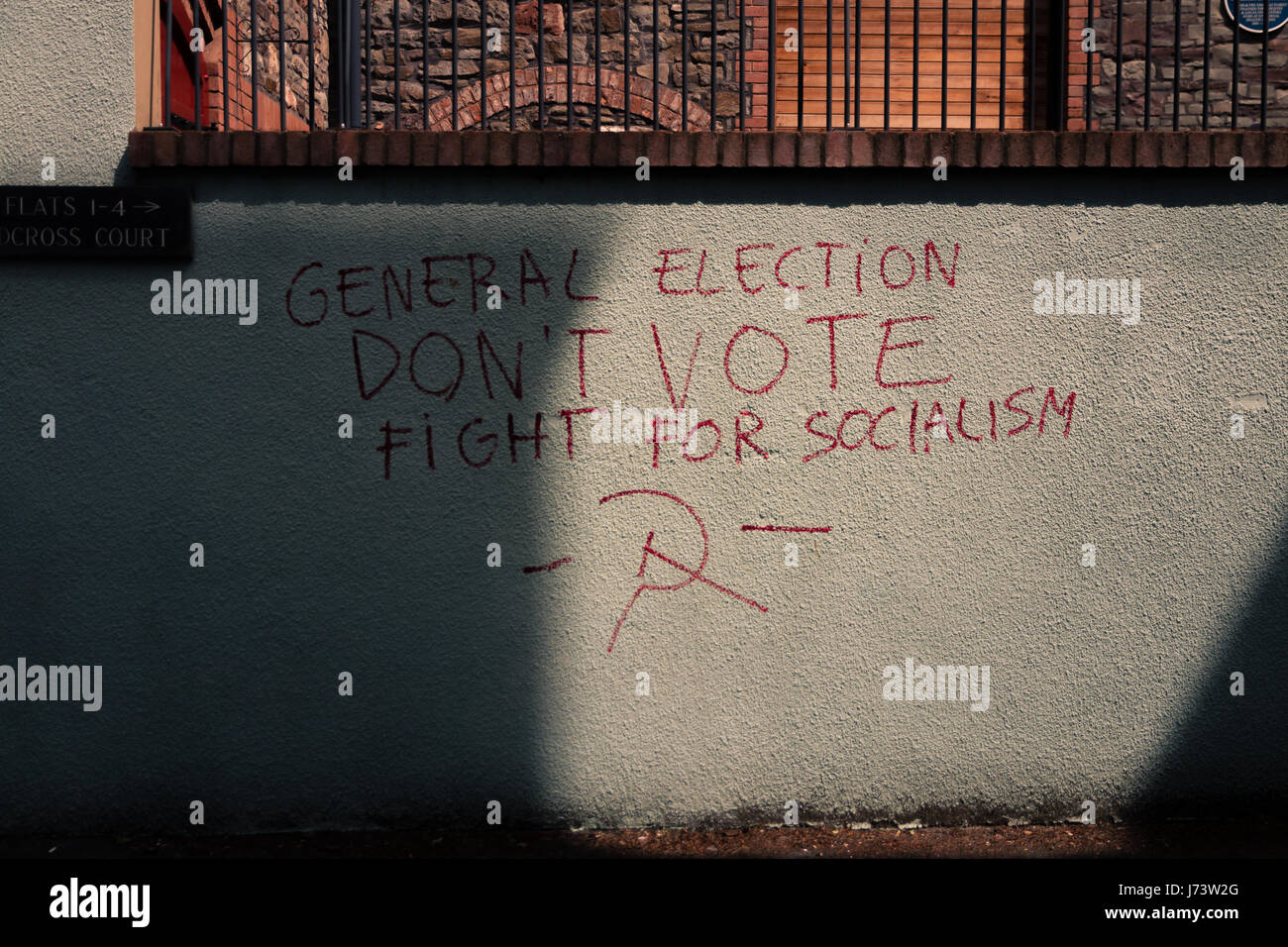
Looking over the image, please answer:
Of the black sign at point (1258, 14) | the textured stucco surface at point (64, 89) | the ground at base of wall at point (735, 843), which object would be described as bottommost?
the ground at base of wall at point (735, 843)

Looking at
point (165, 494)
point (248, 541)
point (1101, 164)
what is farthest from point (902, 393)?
point (165, 494)

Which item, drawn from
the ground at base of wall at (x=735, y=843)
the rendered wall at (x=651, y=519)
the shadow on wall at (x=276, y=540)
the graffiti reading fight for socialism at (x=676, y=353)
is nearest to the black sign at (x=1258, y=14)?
the rendered wall at (x=651, y=519)

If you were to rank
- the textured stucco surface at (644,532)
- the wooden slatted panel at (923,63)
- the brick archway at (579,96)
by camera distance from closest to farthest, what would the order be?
the textured stucco surface at (644,532), the wooden slatted panel at (923,63), the brick archway at (579,96)

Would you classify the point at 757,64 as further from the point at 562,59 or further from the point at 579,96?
the point at 562,59

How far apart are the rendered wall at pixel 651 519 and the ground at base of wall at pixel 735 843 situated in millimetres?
Result: 79

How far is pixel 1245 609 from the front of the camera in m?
4.10

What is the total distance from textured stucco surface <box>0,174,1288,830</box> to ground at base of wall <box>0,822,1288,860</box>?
0.29 ft

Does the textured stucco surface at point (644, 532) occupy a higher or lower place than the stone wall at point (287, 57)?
lower

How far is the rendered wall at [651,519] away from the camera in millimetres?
4004

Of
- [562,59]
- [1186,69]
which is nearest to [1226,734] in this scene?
[1186,69]

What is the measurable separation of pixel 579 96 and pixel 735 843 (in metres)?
5.96

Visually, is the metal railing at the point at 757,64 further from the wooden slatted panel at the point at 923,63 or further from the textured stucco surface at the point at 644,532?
the textured stucco surface at the point at 644,532

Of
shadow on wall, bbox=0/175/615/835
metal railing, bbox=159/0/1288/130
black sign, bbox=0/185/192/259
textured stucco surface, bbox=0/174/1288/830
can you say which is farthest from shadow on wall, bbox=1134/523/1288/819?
metal railing, bbox=159/0/1288/130

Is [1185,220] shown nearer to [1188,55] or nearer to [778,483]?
[778,483]
